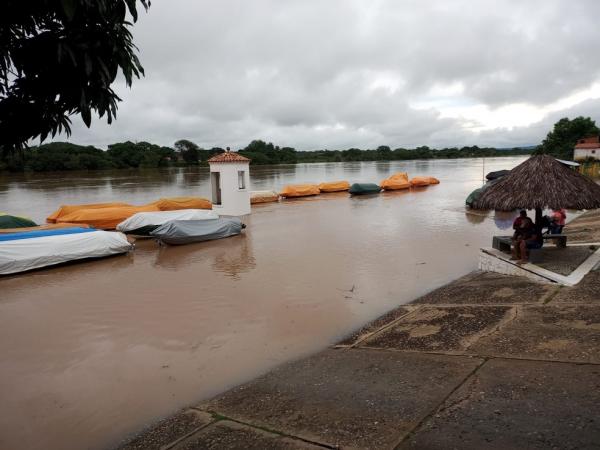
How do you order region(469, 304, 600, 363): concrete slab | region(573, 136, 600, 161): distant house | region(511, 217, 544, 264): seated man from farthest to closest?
region(573, 136, 600, 161): distant house, region(511, 217, 544, 264): seated man, region(469, 304, 600, 363): concrete slab

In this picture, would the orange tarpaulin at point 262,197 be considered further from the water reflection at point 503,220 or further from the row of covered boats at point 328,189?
the water reflection at point 503,220

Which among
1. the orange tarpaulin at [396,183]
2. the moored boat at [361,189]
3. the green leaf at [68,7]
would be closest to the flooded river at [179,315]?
the green leaf at [68,7]

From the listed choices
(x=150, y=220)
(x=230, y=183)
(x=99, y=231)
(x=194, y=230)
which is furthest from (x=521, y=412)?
(x=230, y=183)

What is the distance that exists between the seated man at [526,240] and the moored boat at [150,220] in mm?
12147

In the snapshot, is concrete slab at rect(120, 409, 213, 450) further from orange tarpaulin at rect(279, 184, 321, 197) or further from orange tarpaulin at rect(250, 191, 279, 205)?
orange tarpaulin at rect(279, 184, 321, 197)

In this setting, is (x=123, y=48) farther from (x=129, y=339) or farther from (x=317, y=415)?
(x=129, y=339)

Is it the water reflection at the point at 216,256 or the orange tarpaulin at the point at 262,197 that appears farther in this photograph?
the orange tarpaulin at the point at 262,197

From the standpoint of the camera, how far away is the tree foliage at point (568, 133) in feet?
243

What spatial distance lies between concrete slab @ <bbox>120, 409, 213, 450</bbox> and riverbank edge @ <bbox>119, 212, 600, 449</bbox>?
18 millimetres

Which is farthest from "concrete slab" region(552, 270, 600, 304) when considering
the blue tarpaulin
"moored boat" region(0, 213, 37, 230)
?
"moored boat" region(0, 213, 37, 230)

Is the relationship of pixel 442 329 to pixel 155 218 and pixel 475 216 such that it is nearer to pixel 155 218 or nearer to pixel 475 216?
pixel 155 218

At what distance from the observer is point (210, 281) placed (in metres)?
11.7

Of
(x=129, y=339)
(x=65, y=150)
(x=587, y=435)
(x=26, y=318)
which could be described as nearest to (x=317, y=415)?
(x=587, y=435)

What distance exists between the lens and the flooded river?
590cm
